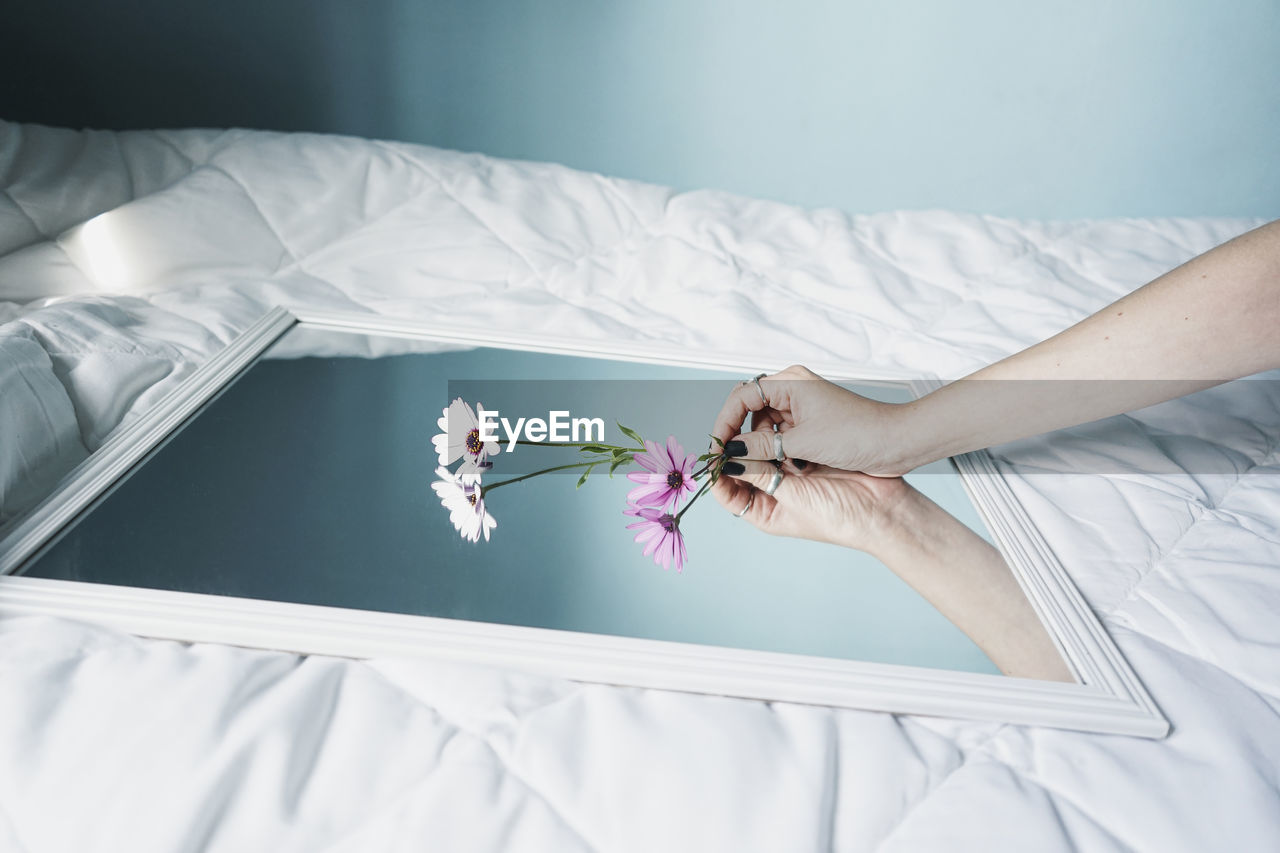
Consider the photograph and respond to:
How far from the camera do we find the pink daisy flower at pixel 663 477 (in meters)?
0.68

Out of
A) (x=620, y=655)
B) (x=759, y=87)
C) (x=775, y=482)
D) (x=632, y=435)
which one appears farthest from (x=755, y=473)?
(x=759, y=87)

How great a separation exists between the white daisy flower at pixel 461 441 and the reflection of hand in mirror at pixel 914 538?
20cm

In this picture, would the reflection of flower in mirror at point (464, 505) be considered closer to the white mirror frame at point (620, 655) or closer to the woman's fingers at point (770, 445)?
the white mirror frame at point (620, 655)

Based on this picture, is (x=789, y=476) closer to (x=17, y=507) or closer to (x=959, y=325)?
(x=959, y=325)

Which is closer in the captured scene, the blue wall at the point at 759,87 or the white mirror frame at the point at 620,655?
the white mirror frame at the point at 620,655

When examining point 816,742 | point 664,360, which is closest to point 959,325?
point 664,360

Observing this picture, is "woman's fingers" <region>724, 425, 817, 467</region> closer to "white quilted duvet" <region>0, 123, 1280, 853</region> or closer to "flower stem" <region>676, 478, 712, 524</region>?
"flower stem" <region>676, 478, 712, 524</region>

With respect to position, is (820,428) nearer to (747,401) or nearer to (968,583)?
(747,401)

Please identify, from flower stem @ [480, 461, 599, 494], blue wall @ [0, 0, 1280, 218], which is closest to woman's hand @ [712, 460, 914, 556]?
flower stem @ [480, 461, 599, 494]

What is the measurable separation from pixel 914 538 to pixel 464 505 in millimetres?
366

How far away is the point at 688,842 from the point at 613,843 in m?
0.04

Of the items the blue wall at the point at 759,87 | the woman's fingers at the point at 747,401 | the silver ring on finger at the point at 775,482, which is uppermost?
the blue wall at the point at 759,87

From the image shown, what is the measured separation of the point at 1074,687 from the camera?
0.54 m
